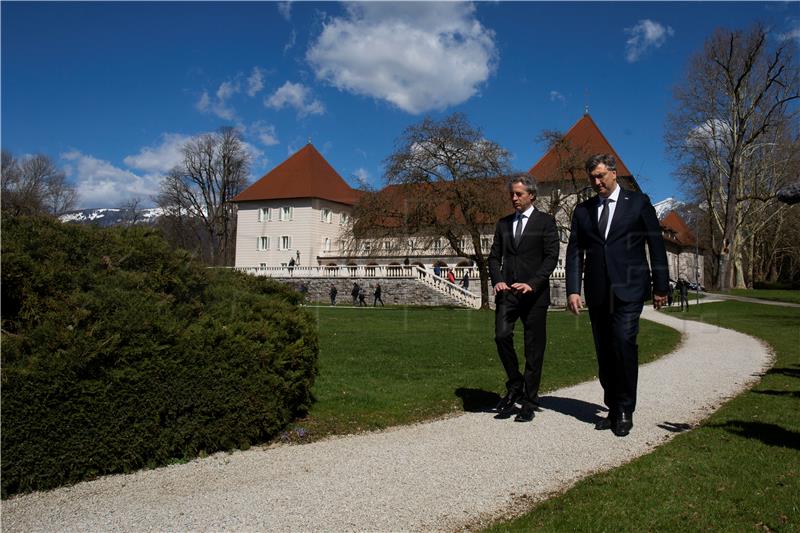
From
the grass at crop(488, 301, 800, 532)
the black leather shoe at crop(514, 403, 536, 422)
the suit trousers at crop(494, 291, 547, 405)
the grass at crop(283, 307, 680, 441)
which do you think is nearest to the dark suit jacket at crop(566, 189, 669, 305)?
the suit trousers at crop(494, 291, 547, 405)

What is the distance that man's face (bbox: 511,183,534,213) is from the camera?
6.20 meters

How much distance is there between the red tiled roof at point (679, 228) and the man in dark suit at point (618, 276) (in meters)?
76.6

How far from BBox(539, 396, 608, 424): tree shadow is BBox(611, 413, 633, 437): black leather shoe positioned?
451 millimetres

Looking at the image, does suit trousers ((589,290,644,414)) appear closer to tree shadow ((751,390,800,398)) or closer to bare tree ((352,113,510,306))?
tree shadow ((751,390,800,398))

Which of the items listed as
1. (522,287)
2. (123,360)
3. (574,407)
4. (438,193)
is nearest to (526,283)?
(522,287)

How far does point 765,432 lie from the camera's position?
549cm

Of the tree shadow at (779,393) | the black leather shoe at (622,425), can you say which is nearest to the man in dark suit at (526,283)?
the black leather shoe at (622,425)

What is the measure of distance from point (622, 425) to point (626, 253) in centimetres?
148

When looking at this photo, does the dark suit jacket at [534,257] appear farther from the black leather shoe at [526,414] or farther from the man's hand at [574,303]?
the black leather shoe at [526,414]

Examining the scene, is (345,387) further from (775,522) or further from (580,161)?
(580,161)

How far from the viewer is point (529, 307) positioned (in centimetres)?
619

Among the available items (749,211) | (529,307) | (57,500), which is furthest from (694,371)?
(749,211)

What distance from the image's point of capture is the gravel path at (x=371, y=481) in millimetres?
3699

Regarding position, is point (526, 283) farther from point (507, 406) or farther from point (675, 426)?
point (675, 426)
